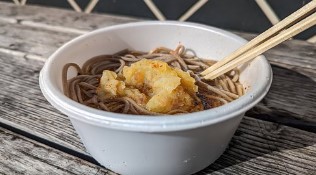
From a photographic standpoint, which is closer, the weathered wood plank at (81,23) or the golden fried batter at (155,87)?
the golden fried batter at (155,87)

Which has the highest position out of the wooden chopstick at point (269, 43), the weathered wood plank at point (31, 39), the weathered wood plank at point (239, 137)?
the wooden chopstick at point (269, 43)

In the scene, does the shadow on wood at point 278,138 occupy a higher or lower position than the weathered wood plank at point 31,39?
higher

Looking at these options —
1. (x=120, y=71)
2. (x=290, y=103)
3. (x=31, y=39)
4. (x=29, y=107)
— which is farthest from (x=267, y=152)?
(x=31, y=39)

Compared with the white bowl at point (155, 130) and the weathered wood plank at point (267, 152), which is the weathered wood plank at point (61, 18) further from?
the weathered wood plank at point (267, 152)

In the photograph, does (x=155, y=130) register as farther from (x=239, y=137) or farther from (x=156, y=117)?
(x=239, y=137)

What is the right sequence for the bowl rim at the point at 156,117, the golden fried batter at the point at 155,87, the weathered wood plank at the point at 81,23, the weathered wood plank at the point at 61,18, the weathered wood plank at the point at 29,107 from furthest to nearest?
the weathered wood plank at the point at 61,18
the weathered wood plank at the point at 81,23
the weathered wood plank at the point at 29,107
the golden fried batter at the point at 155,87
the bowl rim at the point at 156,117

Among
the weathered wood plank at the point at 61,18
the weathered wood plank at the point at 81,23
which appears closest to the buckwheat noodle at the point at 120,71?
the weathered wood plank at the point at 81,23

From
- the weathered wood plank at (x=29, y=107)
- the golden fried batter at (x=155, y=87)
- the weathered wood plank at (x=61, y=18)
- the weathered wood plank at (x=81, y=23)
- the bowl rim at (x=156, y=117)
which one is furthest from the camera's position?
the weathered wood plank at (x=61, y=18)
